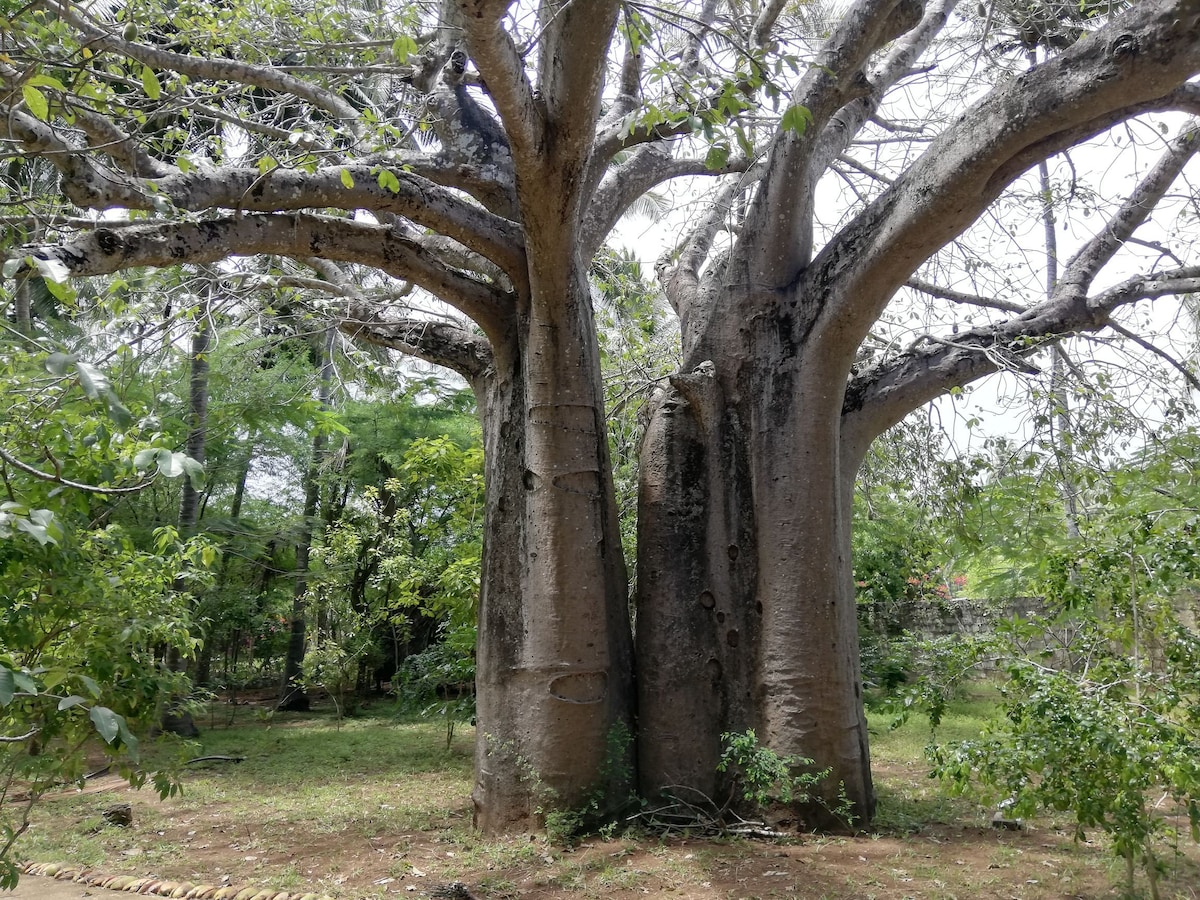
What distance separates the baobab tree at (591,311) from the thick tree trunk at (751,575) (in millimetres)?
17

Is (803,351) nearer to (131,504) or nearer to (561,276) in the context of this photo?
(561,276)

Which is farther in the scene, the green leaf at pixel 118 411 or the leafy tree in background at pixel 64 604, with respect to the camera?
the leafy tree in background at pixel 64 604

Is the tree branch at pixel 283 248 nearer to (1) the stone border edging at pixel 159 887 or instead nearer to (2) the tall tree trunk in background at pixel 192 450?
(1) the stone border edging at pixel 159 887

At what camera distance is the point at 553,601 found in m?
5.25

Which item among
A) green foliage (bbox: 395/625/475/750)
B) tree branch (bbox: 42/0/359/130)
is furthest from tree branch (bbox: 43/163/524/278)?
green foliage (bbox: 395/625/475/750)

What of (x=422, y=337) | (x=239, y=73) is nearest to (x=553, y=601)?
(x=422, y=337)

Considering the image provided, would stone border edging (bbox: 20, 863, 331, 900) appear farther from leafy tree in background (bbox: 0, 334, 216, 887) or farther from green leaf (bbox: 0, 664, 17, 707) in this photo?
green leaf (bbox: 0, 664, 17, 707)

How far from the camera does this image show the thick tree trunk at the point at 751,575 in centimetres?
522

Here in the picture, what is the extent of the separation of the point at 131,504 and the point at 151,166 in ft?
27.6

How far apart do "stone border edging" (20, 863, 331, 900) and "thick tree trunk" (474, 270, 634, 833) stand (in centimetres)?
133

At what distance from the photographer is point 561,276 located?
538cm

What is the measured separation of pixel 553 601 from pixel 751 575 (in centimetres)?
125

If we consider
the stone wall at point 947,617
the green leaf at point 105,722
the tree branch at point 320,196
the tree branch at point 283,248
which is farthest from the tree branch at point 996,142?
the stone wall at point 947,617

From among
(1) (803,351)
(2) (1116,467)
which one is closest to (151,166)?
(1) (803,351)
